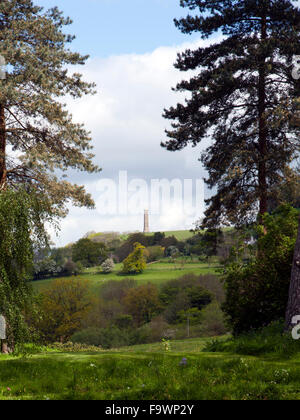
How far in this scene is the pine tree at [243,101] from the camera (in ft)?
69.2

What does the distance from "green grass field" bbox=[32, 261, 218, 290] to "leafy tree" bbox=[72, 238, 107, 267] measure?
1.89 meters

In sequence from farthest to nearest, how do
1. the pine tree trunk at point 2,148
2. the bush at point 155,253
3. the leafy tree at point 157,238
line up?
the leafy tree at point 157,238 < the bush at point 155,253 < the pine tree trunk at point 2,148

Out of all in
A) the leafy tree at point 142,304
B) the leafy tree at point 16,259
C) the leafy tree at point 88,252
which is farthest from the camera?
the leafy tree at point 88,252

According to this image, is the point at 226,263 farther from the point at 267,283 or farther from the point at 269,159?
the point at 269,159

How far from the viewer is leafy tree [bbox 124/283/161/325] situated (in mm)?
56406

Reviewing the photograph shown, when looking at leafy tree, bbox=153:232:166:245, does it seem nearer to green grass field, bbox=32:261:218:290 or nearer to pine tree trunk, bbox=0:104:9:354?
green grass field, bbox=32:261:218:290

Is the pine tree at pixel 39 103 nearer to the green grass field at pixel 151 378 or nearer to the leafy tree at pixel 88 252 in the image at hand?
the green grass field at pixel 151 378

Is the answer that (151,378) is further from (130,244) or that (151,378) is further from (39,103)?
(130,244)

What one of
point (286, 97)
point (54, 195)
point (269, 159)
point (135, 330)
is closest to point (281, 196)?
point (269, 159)

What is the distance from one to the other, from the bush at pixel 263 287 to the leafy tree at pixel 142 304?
133 ft

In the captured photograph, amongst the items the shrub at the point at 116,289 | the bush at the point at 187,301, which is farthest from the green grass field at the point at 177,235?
the bush at the point at 187,301

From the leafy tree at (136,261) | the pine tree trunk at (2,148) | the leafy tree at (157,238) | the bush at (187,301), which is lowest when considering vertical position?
the bush at (187,301)

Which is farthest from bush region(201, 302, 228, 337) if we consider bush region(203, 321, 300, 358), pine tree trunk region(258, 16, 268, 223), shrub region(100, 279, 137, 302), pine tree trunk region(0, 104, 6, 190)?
bush region(203, 321, 300, 358)

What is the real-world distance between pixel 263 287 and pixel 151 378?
283 inches
